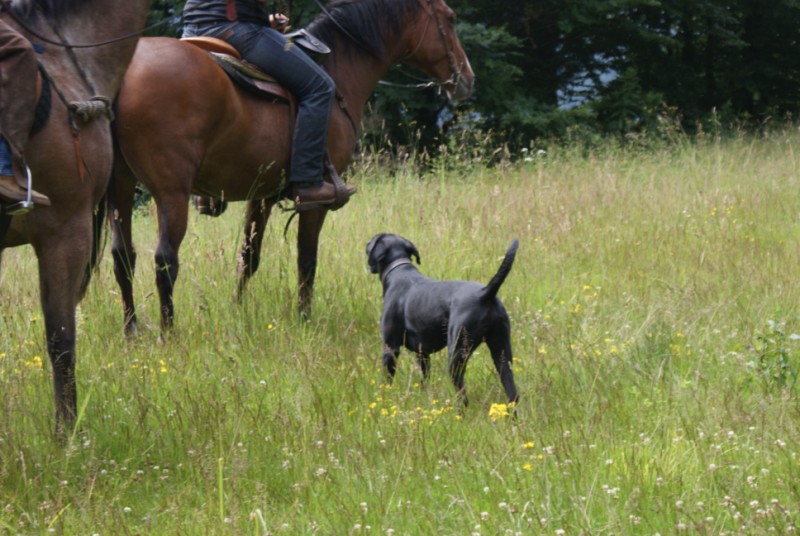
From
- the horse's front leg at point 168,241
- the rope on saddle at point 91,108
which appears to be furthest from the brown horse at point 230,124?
the rope on saddle at point 91,108

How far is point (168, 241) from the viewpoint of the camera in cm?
594

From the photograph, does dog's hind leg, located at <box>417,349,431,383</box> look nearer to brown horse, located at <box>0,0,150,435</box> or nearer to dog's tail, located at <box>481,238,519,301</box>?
dog's tail, located at <box>481,238,519,301</box>

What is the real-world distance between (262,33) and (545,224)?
3.35 meters

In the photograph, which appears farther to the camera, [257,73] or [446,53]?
[446,53]

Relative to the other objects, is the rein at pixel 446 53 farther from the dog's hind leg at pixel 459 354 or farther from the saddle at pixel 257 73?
the dog's hind leg at pixel 459 354

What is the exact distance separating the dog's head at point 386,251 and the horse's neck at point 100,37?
180 cm

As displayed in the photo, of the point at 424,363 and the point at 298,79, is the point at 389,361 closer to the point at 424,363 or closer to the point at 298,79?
the point at 424,363

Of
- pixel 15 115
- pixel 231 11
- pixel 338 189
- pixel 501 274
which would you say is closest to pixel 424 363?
pixel 501 274

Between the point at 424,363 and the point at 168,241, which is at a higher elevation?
the point at 168,241

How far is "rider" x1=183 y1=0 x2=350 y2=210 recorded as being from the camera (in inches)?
246

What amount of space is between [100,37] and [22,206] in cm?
108

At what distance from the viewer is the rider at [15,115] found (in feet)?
12.2

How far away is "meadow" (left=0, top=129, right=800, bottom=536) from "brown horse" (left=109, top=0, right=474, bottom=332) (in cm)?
43

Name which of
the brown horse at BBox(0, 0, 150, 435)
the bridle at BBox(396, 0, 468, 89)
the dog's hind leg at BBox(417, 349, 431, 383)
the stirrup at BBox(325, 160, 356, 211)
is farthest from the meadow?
the bridle at BBox(396, 0, 468, 89)
